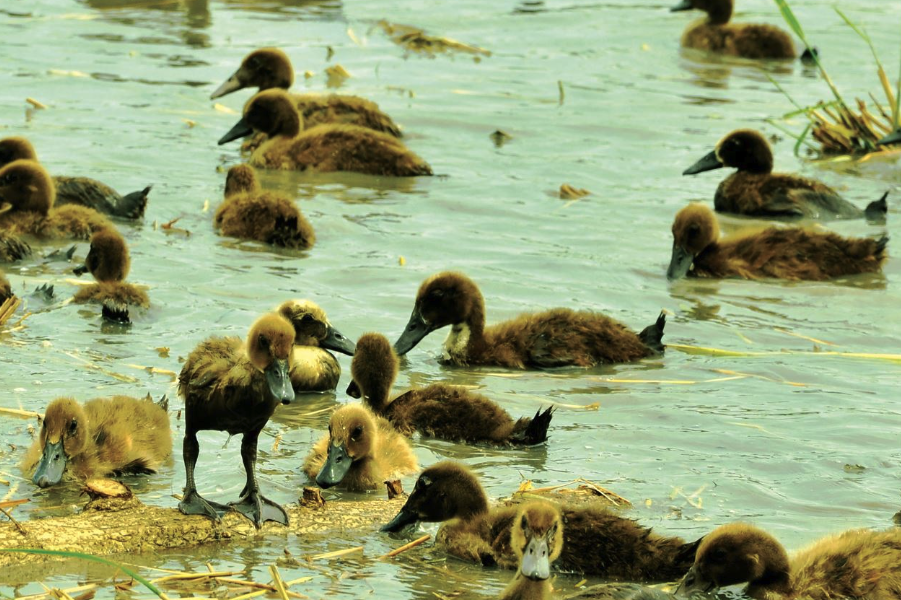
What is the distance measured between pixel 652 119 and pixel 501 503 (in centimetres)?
987

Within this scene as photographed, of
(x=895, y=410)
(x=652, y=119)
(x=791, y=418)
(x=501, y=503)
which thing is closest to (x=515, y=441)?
(x=501, y=503)

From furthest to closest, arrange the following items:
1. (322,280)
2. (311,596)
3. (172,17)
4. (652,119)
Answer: (172,17) < (652,119) < (322,280) < (311,596)

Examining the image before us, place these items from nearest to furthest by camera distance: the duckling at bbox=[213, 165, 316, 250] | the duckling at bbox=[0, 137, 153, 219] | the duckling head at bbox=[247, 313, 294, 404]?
the duckling head at bbox=[247, 313, 294, 404], the duckling at bbox=[213, 165, 316, 250], the duckling at bbox=[0, 137, 153, 219]

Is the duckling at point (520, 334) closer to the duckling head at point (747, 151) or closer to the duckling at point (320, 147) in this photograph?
the duckling head at point (747, 151)

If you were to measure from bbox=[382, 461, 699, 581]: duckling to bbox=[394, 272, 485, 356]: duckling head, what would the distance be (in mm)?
2695

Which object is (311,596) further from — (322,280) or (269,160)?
(269,160)

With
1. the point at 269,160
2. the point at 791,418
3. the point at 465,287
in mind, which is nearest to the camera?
the point at 791,418

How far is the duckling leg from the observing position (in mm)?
5727

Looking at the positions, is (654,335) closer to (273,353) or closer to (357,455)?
(357,455)

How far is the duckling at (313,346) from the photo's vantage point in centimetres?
796

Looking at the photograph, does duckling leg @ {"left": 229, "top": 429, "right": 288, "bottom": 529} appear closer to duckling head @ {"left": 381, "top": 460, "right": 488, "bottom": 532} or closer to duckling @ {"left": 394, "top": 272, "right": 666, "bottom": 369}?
duckling head @ {"left": 381, "top": 460, "right": 488, "bottom": 532}

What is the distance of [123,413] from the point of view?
21.3ft

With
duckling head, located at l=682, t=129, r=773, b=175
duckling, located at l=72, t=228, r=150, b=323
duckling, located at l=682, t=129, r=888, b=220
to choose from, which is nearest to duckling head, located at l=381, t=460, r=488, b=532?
duckling, located at l=72, t=228, r=150, b=323

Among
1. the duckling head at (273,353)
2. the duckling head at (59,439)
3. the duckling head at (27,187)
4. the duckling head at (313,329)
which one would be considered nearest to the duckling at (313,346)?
the duckling head at (313,329)
